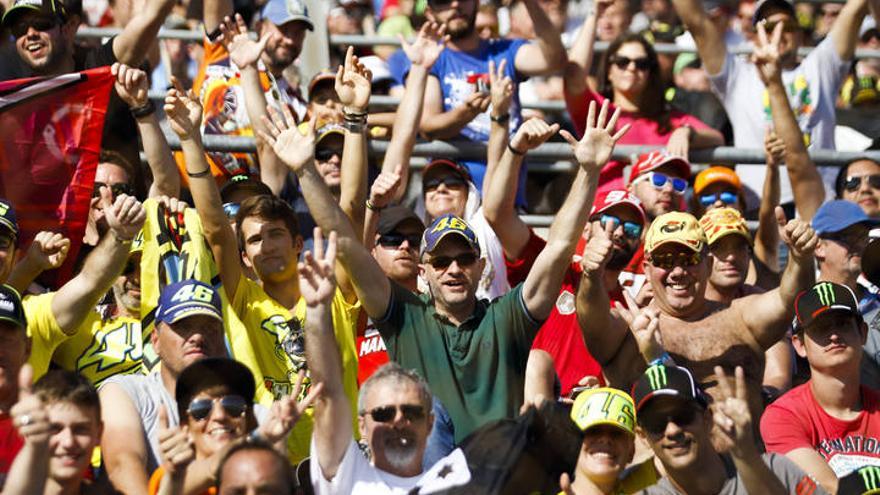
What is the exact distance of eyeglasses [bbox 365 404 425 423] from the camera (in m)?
7.06

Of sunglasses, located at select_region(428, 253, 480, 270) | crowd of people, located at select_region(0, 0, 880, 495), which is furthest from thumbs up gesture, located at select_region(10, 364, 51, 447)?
sunglasses, located at select_region(428, 253, 480, 270)

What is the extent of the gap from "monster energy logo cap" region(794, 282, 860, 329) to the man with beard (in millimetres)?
2276

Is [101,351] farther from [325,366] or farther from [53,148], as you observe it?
[325,366]

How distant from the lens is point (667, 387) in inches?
295

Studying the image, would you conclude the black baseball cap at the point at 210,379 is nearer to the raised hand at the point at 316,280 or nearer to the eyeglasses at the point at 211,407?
the eyeglasses at the point at 211,407

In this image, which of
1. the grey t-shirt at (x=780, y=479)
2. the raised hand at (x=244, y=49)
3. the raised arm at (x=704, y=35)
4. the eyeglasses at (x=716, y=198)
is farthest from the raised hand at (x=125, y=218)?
the raised arm at (x=704, y=35)

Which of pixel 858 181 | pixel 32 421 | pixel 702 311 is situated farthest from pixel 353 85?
pixel 32 421

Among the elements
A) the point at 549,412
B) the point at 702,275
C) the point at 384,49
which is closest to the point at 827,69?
the point at 702,275

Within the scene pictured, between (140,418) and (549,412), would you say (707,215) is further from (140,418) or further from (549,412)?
(140,418)

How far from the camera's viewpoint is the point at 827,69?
432 inches

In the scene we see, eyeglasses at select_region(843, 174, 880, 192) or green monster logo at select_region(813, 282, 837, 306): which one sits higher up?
green monster logo at select_region(813, 282, 837, 306)

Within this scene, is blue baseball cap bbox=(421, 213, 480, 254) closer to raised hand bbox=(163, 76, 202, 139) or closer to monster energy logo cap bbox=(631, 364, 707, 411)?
monster energy logo cap bbox=(631, 364, 707, 411)

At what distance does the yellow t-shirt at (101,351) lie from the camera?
7996mm

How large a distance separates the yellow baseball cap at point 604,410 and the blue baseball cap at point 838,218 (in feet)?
7.98
